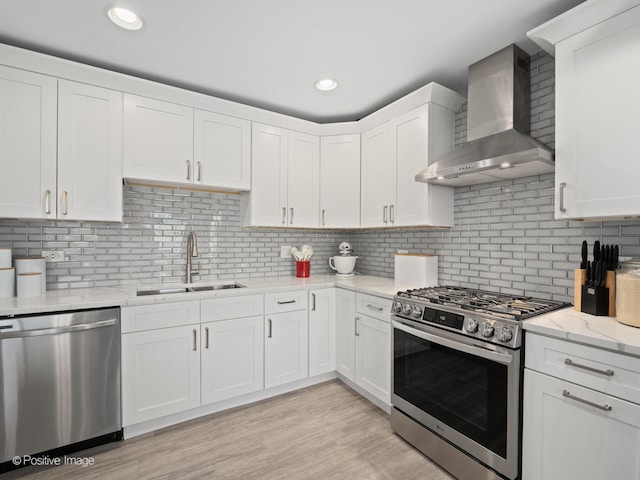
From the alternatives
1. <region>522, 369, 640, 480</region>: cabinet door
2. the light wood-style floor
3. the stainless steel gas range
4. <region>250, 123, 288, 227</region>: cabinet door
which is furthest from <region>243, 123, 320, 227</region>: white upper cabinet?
<region>522, 369, 640, 480</region>: cabinet door

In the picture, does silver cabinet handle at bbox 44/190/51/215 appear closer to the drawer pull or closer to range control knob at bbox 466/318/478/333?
range control knob at bbox 466/318/478/333

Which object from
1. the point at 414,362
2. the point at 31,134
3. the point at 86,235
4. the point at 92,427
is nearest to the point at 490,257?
the point at 414,362

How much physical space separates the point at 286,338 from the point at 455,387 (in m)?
1.44

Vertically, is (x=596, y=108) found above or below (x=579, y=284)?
above

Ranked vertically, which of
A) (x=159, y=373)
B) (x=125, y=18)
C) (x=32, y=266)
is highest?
(x=125, y=18)

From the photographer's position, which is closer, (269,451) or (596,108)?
(596,108)

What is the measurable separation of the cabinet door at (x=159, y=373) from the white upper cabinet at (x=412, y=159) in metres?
1.92

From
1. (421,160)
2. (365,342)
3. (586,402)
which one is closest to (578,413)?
(586,402)

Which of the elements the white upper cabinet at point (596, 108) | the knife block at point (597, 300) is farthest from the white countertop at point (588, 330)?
the white upper cabinet at point (596, 108)

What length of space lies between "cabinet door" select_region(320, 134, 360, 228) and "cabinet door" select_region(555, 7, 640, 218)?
1769 millimetres

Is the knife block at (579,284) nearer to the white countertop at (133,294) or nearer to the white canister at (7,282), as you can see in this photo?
the white countertop at (133,294)

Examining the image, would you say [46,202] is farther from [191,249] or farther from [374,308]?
[374,308]

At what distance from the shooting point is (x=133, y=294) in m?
2.29

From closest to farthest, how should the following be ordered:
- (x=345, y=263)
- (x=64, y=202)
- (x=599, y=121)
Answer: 1. (x=599, y=121)
2. (x=64, y=202)
3. (x=345, y=263)
